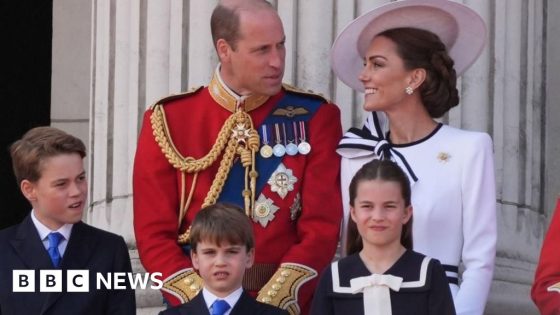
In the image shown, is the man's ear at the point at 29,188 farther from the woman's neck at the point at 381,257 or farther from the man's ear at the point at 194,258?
the woman's neck at the point at 381,257

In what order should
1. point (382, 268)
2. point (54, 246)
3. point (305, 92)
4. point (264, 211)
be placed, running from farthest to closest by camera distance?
1. point (305, 92)
2. point (264, 211)
3. point (54, 246)
4. point (382, 268)

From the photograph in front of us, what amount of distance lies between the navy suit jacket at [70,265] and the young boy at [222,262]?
14.6 inches

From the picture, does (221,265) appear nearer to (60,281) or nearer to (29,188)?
(60,281)

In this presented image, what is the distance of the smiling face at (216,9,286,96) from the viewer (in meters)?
7.80

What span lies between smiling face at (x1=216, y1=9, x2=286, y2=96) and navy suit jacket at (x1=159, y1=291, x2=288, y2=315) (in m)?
0.97

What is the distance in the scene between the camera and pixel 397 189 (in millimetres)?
7203

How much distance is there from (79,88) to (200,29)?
1908 millimetres

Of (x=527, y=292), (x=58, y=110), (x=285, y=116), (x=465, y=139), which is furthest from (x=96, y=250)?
(x=58, y=110)

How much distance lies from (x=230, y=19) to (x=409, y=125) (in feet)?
2.65

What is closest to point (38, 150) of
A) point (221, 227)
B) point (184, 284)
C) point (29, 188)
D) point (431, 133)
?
point (29, 188)

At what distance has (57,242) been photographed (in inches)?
298

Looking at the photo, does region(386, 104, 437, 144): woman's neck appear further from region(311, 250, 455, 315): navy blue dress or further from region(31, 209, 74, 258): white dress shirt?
region(31, 209, 74, 258): white dress shirt

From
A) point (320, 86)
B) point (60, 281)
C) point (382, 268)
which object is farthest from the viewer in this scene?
point (320, 86)

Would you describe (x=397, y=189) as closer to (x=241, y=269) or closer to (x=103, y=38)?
(x=241, y=269)
